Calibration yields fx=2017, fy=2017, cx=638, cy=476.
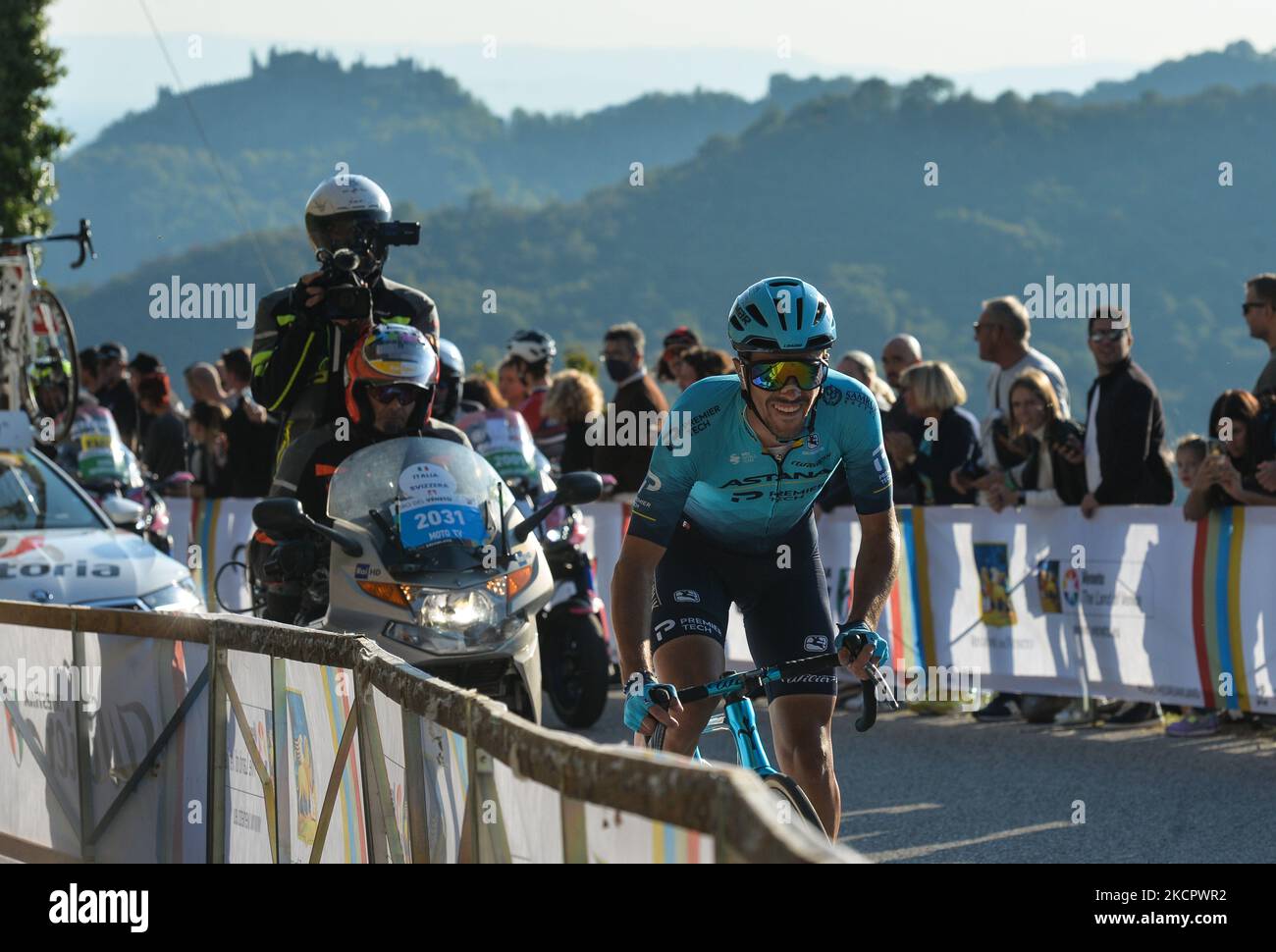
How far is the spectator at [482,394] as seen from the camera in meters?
13.9

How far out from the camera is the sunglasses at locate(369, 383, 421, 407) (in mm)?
8680

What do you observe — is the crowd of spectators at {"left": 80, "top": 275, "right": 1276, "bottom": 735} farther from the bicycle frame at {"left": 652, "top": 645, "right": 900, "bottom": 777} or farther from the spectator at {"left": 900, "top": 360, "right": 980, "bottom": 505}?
the bicycle frame at {"left": 652, "top": 645, "right": 900, "bottom": 777}

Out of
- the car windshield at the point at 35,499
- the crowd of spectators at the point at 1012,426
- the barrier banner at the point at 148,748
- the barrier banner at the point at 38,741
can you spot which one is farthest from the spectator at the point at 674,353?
the barrier banner at the point at 148,748

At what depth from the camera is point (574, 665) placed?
11.6 metres

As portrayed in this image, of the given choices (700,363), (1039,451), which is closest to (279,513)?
(1039,451)

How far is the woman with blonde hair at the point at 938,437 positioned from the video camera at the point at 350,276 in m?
4.48

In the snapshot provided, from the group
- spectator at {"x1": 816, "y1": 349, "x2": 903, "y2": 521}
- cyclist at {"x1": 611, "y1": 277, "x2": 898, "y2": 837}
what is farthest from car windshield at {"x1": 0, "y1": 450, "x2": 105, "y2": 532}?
cyclist at {"x1": 611, "y1": 277, "x2": 898, "y2": 837}

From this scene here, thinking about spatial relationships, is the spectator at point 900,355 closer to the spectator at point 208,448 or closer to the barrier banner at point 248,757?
the spectator at point 208,448

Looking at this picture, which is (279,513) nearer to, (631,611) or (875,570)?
(631,611)

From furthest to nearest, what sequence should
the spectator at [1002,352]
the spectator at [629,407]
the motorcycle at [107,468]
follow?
the motorcycle at [107,468]
the spectator at [629,407]
the spectator at [1002,352]

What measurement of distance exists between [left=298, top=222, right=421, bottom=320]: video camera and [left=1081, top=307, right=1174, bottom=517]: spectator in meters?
4.32

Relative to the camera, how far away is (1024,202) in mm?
149875

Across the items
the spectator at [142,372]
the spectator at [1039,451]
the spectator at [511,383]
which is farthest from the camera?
the spectator at [142,372]
